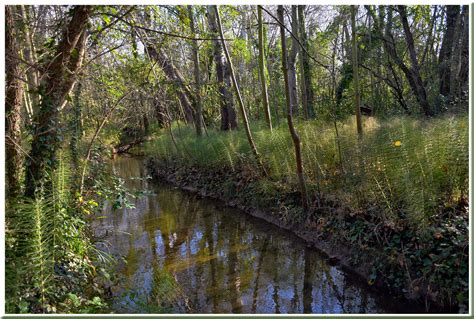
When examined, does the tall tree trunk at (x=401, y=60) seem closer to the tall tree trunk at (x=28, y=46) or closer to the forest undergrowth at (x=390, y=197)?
the forest undergrowth at (x=390, y=197)

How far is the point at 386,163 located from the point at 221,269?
2.61 metres

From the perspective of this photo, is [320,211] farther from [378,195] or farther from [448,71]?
[448,71]

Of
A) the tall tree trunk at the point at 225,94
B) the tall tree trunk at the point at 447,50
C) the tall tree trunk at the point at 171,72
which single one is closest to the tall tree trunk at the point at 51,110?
the tall tree trunk at the point at 171,72

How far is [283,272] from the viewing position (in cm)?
520

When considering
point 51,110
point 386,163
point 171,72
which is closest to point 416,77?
point 386,163

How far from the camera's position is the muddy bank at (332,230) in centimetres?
405

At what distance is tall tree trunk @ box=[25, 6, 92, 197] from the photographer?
410cm

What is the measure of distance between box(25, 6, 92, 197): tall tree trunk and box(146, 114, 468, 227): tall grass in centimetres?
377

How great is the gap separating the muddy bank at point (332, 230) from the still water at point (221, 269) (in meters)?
0.17

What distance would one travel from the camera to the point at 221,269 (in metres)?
5.39

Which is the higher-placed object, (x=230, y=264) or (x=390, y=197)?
(x=390, y=197)

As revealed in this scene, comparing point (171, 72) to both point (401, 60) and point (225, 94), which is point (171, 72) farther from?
point (401, 60)

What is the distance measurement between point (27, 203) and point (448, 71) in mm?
9073

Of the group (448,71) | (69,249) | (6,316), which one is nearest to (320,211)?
(69,249)
